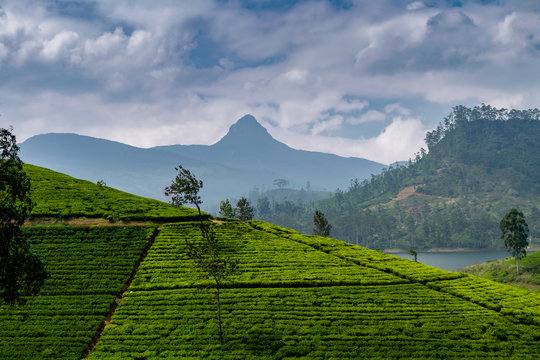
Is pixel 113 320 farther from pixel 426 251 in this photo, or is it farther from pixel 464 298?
pixel 426 251

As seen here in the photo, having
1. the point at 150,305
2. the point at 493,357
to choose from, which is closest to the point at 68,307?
the point at 150,305

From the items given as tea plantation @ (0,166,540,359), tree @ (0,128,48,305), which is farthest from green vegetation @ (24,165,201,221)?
tree @ (0,128,48,305)

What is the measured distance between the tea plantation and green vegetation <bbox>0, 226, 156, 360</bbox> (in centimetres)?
12

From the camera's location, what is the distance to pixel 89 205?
189 feet

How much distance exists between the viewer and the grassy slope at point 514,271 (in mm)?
77000

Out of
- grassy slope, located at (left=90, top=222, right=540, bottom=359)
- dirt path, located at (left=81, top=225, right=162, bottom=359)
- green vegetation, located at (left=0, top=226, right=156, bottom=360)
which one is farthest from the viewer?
dirt path, located at (left=81, top=225, right=162, bottom=359)

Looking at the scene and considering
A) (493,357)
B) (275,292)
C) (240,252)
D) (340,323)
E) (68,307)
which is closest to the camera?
(493,357)

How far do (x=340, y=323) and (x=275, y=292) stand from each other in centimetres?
759

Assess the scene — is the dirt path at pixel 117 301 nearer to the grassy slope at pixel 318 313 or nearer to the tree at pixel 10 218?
the grassy slope at pixel 318 313

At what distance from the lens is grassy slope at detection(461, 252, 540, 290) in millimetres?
77000

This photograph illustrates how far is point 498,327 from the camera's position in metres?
31.7

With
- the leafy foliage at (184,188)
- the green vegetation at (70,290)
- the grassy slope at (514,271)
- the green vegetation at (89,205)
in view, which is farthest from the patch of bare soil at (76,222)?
the grassy slope at (514,271)

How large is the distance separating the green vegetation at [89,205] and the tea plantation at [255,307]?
475 centimetres

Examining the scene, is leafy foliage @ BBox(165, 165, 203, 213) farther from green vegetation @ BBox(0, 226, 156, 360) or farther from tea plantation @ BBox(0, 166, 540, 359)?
green vegetation @ BBox(0, 226, 156, 360)
